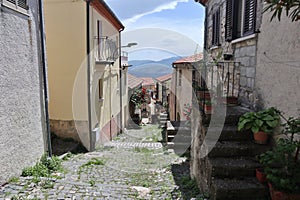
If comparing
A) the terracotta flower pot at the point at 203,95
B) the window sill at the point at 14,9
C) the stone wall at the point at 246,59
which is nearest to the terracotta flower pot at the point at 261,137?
the stone wall at the point at 246,59

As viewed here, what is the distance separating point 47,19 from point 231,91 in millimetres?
6676

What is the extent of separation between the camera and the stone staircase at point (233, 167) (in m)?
3.10

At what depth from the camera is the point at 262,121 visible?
3688mm

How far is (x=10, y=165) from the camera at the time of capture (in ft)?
14.0

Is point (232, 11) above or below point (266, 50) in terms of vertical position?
above

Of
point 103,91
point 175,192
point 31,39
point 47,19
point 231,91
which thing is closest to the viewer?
point 175,192

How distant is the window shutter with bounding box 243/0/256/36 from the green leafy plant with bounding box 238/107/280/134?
1850 mm

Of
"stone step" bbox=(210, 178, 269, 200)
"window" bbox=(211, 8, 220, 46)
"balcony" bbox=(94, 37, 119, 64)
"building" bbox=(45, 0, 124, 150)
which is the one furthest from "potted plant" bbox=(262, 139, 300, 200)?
"balcony" bbox=(94, 37, 119, 64)

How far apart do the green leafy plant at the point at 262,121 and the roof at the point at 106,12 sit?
7.01 meters

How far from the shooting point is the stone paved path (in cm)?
405

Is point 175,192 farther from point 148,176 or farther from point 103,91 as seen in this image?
point 103,91

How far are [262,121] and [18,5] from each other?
493cm

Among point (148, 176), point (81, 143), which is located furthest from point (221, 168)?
point (81, 143)

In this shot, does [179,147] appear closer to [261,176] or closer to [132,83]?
A: [261,176]
